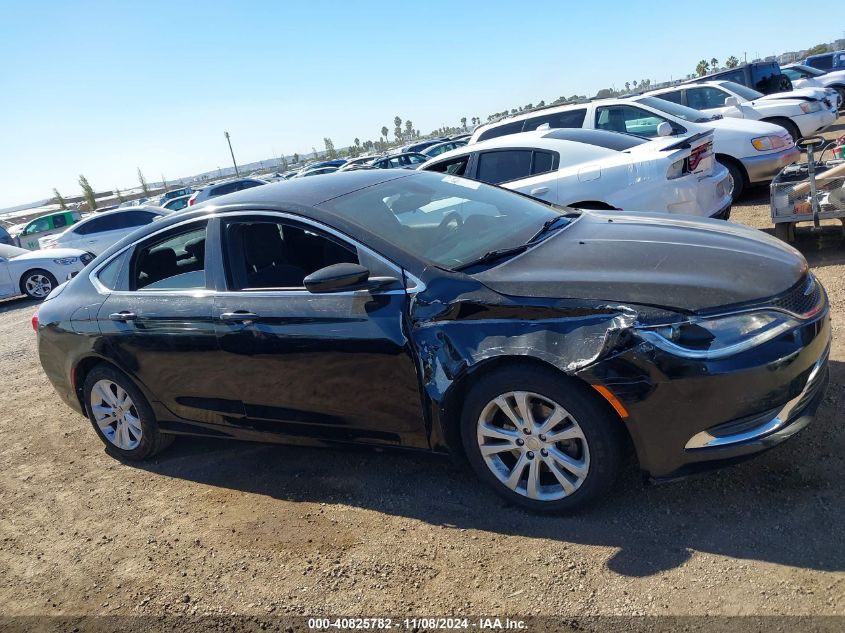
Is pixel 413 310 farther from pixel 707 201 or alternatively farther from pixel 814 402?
pixel 707 201

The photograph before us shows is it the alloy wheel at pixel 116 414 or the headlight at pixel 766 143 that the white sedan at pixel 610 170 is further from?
the alloy wheel at pixel 116 414

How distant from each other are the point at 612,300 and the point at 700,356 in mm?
414

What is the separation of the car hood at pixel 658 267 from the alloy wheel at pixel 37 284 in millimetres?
12572

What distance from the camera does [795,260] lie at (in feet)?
10.9

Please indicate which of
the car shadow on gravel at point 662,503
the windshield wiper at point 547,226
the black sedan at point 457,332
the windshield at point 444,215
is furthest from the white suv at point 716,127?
the car shadow on gravel at point 662,503

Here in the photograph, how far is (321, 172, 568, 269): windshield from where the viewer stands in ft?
11.7

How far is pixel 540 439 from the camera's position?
3.09m

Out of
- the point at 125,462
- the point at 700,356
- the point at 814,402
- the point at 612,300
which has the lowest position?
the point at 125,462

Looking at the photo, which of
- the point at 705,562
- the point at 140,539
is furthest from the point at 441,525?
the point at 140,539

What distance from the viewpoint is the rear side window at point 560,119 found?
9.43 m

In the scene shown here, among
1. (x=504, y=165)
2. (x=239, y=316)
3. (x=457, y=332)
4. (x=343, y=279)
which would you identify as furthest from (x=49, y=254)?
(x=457, y=332)

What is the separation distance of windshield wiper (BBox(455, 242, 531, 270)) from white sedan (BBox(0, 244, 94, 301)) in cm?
1188

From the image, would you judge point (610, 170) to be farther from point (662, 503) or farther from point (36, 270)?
point (36, 270)

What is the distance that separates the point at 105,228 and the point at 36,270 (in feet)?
7.55
